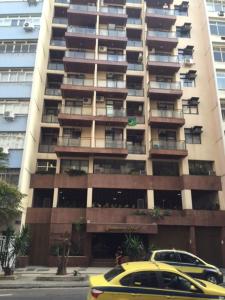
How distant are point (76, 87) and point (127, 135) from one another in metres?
7.18

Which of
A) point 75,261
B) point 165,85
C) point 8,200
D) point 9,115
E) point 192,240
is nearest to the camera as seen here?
point 8,200

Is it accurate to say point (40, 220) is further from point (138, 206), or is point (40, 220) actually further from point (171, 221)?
point (171, 221)

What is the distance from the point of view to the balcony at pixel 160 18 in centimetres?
3356

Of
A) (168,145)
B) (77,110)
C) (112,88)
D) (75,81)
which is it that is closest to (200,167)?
(168,145)

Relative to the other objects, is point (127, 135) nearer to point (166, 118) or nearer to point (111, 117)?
point (111, 117)

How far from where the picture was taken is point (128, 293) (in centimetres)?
739

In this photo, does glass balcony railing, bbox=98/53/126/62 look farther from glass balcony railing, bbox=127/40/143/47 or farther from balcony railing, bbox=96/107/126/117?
balcony railing, bbox=96/107/126/117

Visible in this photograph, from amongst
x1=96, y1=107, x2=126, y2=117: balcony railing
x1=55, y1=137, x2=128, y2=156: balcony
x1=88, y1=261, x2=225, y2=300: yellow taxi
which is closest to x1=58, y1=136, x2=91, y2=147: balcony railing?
x1=55, y1=137, x2=128, y2=156: balcony

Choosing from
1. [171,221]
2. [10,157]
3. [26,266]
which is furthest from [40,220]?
[171,221]

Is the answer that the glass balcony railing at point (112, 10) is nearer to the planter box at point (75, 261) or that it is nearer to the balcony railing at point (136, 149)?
the balcony railing at point (136, 149)

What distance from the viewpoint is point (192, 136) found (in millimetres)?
30094

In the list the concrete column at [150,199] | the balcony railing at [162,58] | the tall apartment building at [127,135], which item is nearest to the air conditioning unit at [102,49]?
the tall apartment building at [127,135]

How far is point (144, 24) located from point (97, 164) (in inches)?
708

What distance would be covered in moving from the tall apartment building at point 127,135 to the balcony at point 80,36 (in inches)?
4.4
